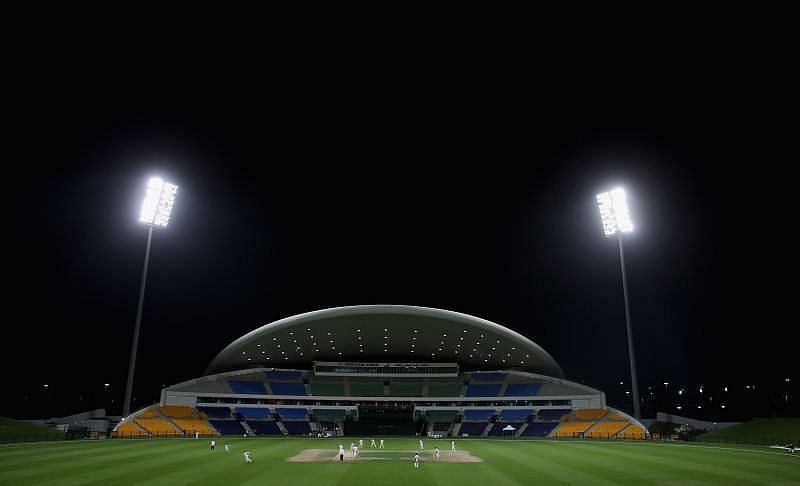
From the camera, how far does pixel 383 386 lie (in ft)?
280

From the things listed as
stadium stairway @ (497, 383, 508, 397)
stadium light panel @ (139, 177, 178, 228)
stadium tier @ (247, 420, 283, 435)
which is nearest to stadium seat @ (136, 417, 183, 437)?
stadium tier @ (247, 420, 283, 435)

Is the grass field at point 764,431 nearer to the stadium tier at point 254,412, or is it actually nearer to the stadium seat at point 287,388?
the stadium tier at point 254,412

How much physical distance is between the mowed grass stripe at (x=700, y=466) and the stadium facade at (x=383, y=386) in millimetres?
30464

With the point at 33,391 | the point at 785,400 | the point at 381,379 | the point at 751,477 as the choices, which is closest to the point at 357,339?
the point at 381,379

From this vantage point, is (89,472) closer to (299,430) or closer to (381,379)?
(299,430)

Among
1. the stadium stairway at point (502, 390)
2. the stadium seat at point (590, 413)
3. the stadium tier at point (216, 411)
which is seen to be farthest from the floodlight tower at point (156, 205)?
the stadium seat at point (590, 413)

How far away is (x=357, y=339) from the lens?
3145 inches

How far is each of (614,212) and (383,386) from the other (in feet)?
169

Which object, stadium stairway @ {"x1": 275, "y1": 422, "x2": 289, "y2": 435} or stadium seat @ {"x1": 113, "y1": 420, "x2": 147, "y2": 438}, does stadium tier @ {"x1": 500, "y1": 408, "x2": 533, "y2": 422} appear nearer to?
stadium stairway @ {"x1": 275, "y1": 422, "x2": 289, "y2": 435}

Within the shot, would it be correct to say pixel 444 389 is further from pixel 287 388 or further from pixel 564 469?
pixel 564 469

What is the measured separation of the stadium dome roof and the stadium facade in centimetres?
17

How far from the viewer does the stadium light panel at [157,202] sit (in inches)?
2028

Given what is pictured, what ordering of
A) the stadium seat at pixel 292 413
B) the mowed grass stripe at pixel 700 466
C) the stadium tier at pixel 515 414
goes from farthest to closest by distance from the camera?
the stadium seat at pixel 292 413
the stadium tier at pixel 515 414
the mowed grass stripe at pixel 700 466

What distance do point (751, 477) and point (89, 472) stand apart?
103 feet
